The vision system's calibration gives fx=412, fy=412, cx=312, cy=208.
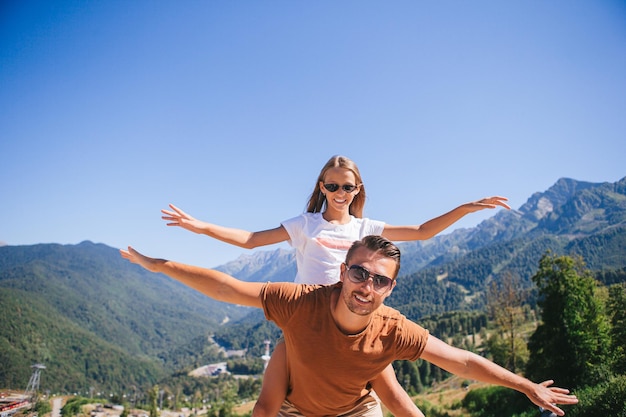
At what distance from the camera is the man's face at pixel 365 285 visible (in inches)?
130

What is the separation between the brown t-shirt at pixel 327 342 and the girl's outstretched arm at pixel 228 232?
43.1 inches

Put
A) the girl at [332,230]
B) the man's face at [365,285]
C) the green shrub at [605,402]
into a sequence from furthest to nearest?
the green shrub at [605,402], the girl at [332,230], the man's face at [365,285]

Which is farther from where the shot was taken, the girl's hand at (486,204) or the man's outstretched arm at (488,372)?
the girl's hand at (486,204)

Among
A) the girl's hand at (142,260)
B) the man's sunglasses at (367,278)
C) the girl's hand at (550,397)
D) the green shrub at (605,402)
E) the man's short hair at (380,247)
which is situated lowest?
the green shrub at (605,402)

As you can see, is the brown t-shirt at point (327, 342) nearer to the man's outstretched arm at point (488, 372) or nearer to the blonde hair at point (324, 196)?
the man's outstretched arm at point (488, 372)

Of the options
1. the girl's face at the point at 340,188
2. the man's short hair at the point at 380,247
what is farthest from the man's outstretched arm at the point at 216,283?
the girl's face at the point at 340,188

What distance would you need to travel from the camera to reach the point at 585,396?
1398cm

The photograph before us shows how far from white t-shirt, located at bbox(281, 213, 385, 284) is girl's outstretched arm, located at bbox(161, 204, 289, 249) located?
0.16m

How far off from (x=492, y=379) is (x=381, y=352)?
95cm

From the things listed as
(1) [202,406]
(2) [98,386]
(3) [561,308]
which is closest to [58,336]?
(2) [98,386]

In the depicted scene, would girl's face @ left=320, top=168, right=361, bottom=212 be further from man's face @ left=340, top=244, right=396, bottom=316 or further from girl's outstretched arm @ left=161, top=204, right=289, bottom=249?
man's face @ left=340, top=244, right=396, bottom=316

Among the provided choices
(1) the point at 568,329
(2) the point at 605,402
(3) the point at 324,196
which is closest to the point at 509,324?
(1) the point at 568,329

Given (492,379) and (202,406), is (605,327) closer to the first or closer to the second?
(492,379)

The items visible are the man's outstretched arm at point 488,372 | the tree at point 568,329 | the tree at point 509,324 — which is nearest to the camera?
the man's outstretched arm at point 488,372
